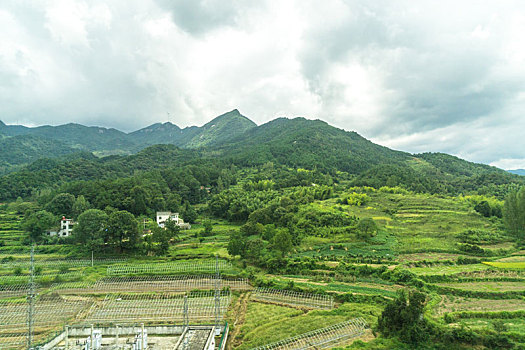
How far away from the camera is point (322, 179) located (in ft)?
266

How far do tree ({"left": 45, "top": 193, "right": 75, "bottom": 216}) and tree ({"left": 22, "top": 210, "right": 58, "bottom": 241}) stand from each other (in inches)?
201

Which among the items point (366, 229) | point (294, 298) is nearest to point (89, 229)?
point (294, 298)

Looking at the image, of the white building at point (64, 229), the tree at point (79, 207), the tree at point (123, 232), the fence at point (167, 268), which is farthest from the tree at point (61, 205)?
the fence at point (167, 268)

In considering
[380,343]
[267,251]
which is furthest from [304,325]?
[267,251]

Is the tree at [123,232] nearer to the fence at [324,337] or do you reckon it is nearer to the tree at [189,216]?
the tree at [189,216]

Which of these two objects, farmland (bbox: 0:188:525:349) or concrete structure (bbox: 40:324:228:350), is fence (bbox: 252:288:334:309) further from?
concrete structure (bbox: 40:324:228:350)

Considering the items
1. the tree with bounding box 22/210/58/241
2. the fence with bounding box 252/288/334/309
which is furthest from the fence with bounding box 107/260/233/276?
the tree with bounding box 22/210/58/241

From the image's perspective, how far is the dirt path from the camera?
714 inches

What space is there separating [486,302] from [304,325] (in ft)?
51.3

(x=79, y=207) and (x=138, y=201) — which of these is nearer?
(x=79, y=207)

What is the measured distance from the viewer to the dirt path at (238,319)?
59.5 ft

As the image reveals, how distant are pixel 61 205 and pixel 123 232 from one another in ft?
66.5

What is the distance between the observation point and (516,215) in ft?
126

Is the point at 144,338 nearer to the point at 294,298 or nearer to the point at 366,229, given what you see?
the point at 294,298
